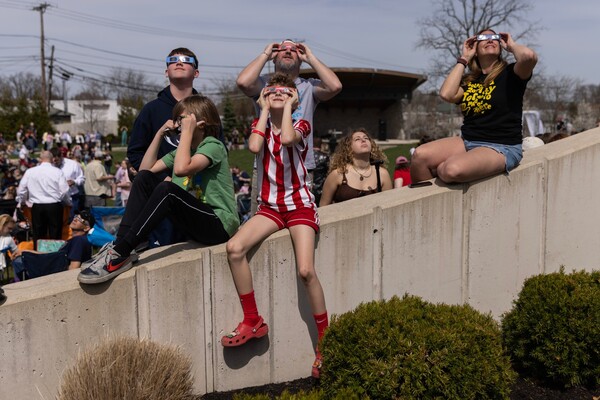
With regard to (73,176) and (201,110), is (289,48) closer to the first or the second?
(201,110)

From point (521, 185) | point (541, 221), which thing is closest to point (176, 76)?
point (521, 185)

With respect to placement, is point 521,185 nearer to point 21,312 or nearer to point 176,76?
point 176,76

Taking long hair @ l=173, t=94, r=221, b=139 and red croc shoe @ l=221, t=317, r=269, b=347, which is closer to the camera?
red croc shoe @ l=221, t=317, r=269, b=347

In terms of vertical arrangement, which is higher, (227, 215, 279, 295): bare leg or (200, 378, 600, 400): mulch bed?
(227, 215, 279, 295): bare leg

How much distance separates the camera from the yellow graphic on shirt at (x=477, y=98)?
17.9ft

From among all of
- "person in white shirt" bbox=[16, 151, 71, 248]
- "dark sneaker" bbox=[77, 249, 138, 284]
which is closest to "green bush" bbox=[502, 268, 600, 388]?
"dark sneaker" bbox=[77, 249, 138, 284]

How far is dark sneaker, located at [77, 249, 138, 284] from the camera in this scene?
13.4 ft

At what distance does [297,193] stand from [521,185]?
2.14 metres

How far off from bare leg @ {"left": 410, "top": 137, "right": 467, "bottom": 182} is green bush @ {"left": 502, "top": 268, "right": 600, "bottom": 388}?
1.34 m

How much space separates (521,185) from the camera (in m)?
5.68

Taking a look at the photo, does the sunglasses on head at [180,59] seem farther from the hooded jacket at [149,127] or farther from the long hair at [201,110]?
the long hair at [201,110]

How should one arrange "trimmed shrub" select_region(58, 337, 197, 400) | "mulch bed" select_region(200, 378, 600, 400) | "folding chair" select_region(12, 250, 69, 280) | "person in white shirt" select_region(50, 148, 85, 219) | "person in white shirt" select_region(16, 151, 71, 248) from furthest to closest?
"person in white shirt" select_region(50, 148, 85, 219), "person in white shirt" select_region(16, 151, 71, 248), "folding chair" select_region(12, 250, 69, 280), "mulch bed" select_region(200, 378, 600, 400), "trimmed shrub" select_region(58, 337, 197, 400)

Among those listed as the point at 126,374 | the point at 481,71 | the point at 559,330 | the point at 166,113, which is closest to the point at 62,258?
the point at 166,113

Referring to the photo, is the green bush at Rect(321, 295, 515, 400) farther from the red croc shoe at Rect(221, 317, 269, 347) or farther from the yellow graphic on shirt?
the yellow graphic on shirt
